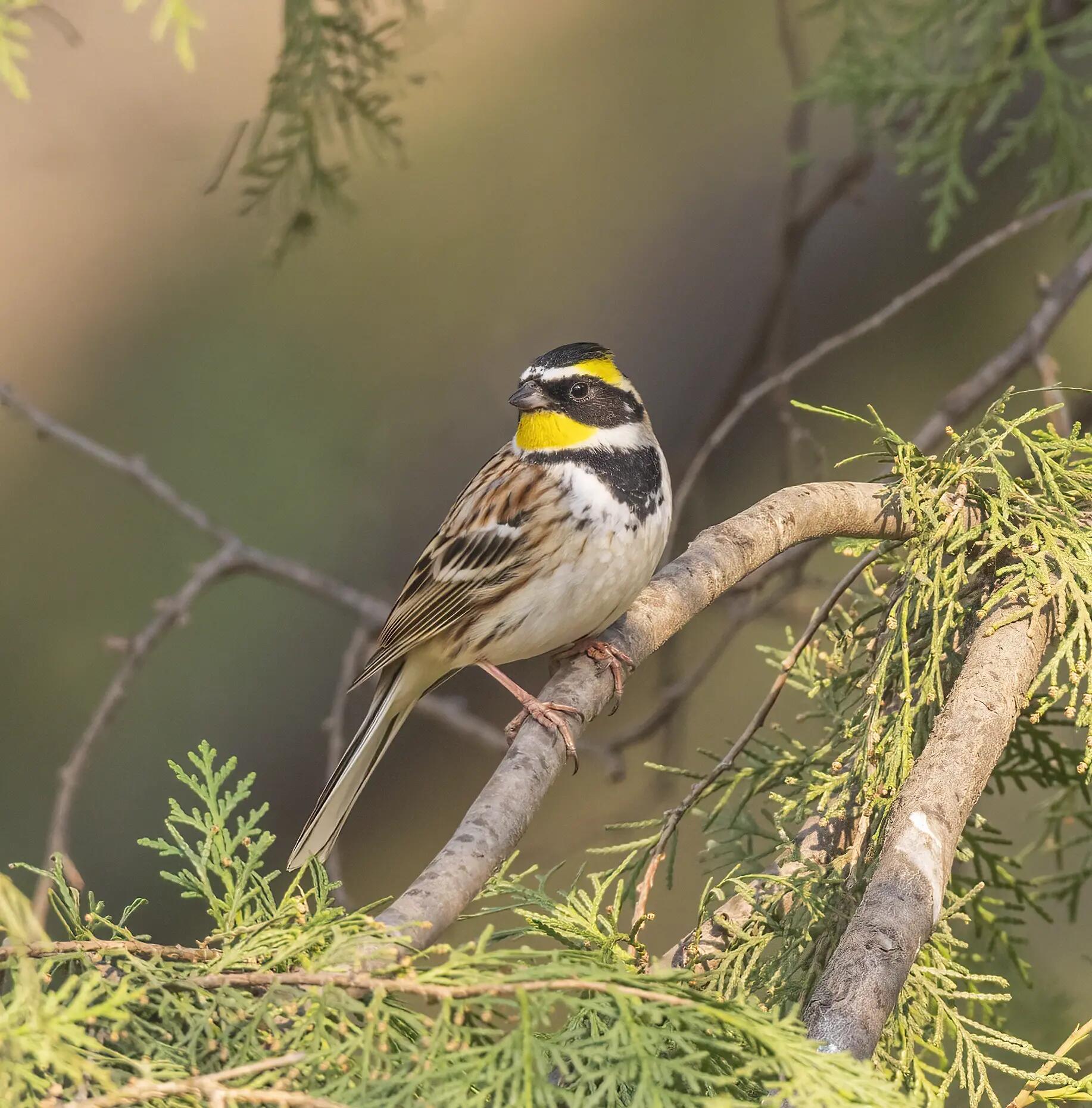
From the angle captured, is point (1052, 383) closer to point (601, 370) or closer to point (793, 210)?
point (601, 370)

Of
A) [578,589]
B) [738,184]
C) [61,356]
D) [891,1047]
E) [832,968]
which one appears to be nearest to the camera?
[832,968]

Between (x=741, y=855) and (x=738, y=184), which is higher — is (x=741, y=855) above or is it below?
below

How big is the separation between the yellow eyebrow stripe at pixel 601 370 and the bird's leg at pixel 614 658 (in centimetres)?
58

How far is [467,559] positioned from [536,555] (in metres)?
0.21

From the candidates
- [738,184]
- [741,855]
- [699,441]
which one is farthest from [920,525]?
[738,184]

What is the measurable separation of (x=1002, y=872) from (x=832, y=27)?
3693 mm

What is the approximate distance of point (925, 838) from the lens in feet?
4.14

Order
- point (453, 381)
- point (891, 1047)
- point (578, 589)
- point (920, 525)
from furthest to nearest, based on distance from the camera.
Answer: point (453, 381) → point (578, 589) → point (920, 525) → point (891, 1047)

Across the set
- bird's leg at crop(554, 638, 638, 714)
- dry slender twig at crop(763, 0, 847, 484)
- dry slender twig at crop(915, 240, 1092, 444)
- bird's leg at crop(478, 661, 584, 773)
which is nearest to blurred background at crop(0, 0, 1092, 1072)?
dry slender twig at crop(763, 0, 847, 484)

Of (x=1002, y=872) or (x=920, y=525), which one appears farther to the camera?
(x=1002, y=872)

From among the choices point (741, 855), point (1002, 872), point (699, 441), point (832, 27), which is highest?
point (832, 27)

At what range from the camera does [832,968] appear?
3.68 ft

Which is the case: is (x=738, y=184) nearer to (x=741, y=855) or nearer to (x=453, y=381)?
(x=453, y=381)

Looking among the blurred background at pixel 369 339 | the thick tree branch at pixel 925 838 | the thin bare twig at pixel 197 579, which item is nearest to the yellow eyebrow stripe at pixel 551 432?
the thin bare twig at pixel 197 579
